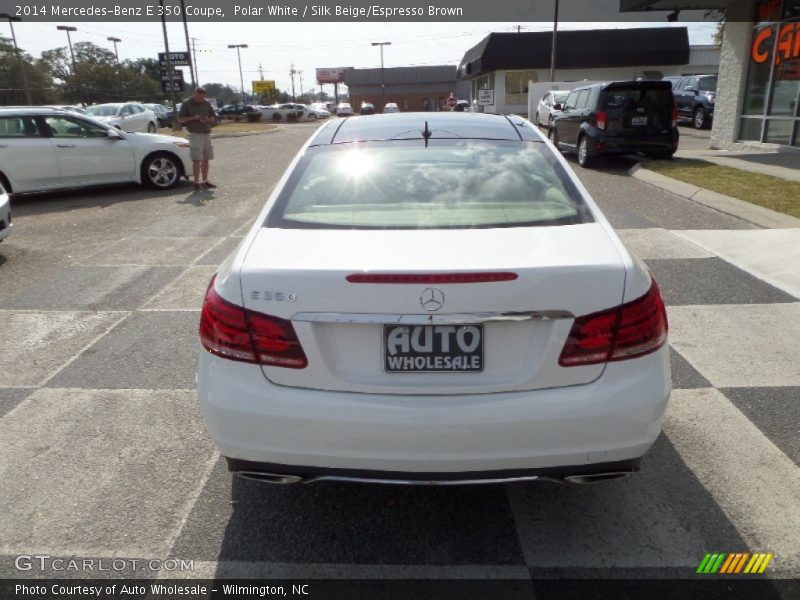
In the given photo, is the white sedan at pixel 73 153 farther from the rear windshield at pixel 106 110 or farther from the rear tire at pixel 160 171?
the rear windshield at pixel 106 110

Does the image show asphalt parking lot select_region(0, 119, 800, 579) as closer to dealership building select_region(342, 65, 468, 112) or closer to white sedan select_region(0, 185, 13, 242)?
white sedan select_region(0, 185, 13, 242)

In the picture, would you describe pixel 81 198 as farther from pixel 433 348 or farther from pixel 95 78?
pixel 95 78

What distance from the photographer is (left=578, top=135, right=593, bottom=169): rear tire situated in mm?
14674

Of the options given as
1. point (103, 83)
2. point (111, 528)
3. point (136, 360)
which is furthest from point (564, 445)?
point (103, 83)

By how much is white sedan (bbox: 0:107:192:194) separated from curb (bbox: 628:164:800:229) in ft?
29.6

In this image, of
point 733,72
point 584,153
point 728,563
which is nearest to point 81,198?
point 584,153

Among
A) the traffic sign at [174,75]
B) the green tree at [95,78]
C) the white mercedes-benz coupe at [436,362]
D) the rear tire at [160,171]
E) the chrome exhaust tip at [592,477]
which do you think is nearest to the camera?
the white mercedes-benz coupe at [436,362]

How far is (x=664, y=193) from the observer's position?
1111 centimetres

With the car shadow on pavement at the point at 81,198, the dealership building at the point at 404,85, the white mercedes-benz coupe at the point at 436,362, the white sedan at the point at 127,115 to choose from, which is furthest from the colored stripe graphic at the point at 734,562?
the dealership building at the point at 404,85

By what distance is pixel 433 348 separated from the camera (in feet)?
7.48

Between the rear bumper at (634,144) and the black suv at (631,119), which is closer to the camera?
the black suv at (631,119)

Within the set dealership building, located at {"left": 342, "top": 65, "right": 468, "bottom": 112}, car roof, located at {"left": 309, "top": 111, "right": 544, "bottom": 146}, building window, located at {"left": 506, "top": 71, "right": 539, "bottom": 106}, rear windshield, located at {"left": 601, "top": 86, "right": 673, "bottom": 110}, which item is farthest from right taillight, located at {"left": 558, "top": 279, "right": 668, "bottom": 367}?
dealership building, located at {"left": 342, "top": 65, "right": 468, "bottom": 112}

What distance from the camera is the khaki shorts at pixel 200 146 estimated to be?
11.6 m

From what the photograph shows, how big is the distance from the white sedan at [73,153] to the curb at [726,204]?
355 inches
